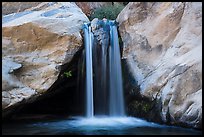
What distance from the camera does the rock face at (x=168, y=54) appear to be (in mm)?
6771

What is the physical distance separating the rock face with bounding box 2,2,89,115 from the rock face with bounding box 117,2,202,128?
1565 millimetres

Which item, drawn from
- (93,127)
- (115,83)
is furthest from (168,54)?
(93,127)

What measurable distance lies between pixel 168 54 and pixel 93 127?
101 inches

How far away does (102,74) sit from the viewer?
9164 millimetres

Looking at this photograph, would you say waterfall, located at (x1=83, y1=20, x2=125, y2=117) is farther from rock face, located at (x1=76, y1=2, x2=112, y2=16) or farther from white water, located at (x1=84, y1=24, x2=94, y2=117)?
rock face, located at (x1=76, y1=2, x2=112, y2=16)

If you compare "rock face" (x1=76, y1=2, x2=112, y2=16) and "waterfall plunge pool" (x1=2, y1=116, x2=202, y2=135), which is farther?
"rock face" (x1=76, y1=2, x2=112, y2=16)

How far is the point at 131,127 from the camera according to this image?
23.9ft

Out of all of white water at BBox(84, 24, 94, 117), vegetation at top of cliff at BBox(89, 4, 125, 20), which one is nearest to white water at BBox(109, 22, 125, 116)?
white water at BBox(84, 24, 94, 117)

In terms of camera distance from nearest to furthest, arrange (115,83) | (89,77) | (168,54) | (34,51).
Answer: (168,54) → (34,51) → (89,77) → (115,83)

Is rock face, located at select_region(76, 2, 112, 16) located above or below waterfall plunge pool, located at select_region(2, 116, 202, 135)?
above

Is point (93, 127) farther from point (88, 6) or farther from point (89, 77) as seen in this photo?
point (88, 6)

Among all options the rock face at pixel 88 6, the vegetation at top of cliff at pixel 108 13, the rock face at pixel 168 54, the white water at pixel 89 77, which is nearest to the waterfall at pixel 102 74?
the white water at pixel 89 77

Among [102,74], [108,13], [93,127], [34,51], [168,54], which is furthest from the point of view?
[108,13]

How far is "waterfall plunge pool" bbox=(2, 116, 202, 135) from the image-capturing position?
659cm
